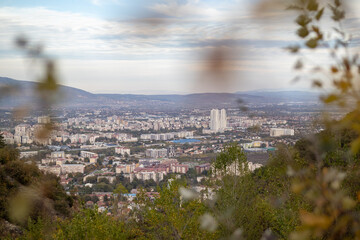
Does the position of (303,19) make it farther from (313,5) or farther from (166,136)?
(166,136)

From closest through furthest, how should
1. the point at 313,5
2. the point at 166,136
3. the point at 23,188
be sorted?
the point at 313,5 < the point at 23,188 < the point at 166,136

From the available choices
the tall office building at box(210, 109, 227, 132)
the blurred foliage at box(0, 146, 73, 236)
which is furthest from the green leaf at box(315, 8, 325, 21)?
the blurred foliage at box(0, 146, 73, 236)

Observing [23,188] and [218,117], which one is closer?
[218,117]

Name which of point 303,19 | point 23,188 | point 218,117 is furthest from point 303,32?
point 23,188

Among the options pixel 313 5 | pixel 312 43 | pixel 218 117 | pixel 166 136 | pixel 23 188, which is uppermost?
pixel 313 5

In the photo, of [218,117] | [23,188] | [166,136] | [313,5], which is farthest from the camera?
[166,136]

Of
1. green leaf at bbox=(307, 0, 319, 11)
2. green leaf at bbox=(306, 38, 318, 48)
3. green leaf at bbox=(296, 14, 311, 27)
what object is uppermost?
green leaf at bbox=(307, 0, 319, 11)

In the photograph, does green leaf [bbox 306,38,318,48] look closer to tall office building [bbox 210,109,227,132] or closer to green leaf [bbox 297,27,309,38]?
green leaf [bbox 297,27,309,38]

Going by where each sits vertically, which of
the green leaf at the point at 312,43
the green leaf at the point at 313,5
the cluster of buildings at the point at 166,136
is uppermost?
the green leaf at the point at 313,5

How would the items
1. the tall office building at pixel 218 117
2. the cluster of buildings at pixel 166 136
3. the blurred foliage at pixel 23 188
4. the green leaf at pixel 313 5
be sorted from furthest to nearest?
the cluster of buildings at pixel 166 136 → the blurred foliage at pixel 23 188 → the tall office building at pixel 218 117 → the green leaf at pixel 313 5

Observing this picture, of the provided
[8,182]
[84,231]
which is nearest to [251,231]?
[84,231]

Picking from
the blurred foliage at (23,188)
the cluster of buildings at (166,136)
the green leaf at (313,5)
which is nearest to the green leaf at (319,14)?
the green leaf at (313,5)

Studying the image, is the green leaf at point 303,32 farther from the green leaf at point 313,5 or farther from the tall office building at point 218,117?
the tall office building at point 218,117
